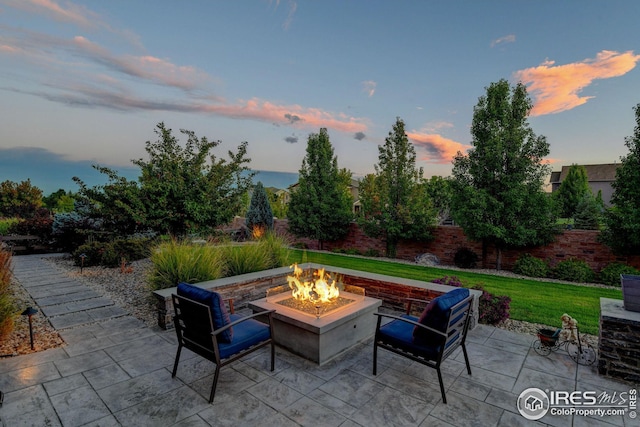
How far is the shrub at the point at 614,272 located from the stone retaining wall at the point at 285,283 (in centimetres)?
660

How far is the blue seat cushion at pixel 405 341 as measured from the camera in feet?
9.43

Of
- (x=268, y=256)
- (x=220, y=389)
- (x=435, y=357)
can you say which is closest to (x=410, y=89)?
(x=268, y=256)

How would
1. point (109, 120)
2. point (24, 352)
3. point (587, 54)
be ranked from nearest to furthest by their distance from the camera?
point (24, 352), point (587, 54), point (109, 120)

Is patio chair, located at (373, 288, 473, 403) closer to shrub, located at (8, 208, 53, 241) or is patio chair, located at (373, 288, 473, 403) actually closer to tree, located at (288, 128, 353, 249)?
tree, located at (288, 128, 353, 249)

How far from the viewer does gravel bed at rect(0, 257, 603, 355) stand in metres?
3.91

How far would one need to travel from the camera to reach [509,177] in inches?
389

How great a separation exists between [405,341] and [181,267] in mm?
3741

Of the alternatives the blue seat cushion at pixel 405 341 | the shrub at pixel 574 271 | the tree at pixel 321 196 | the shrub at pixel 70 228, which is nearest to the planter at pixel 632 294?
the blue seat cushion at pixel 405 341

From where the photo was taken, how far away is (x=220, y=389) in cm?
295

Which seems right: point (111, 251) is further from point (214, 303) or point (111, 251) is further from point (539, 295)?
point (539, 295)

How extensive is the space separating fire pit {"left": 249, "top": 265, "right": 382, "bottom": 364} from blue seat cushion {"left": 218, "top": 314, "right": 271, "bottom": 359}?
0.45 meters

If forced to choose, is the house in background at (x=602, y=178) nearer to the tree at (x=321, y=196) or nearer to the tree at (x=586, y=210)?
the tree at (x=586, y=210)

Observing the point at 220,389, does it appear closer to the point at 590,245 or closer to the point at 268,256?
the point at 268,256

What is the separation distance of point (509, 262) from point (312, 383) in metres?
10.0
